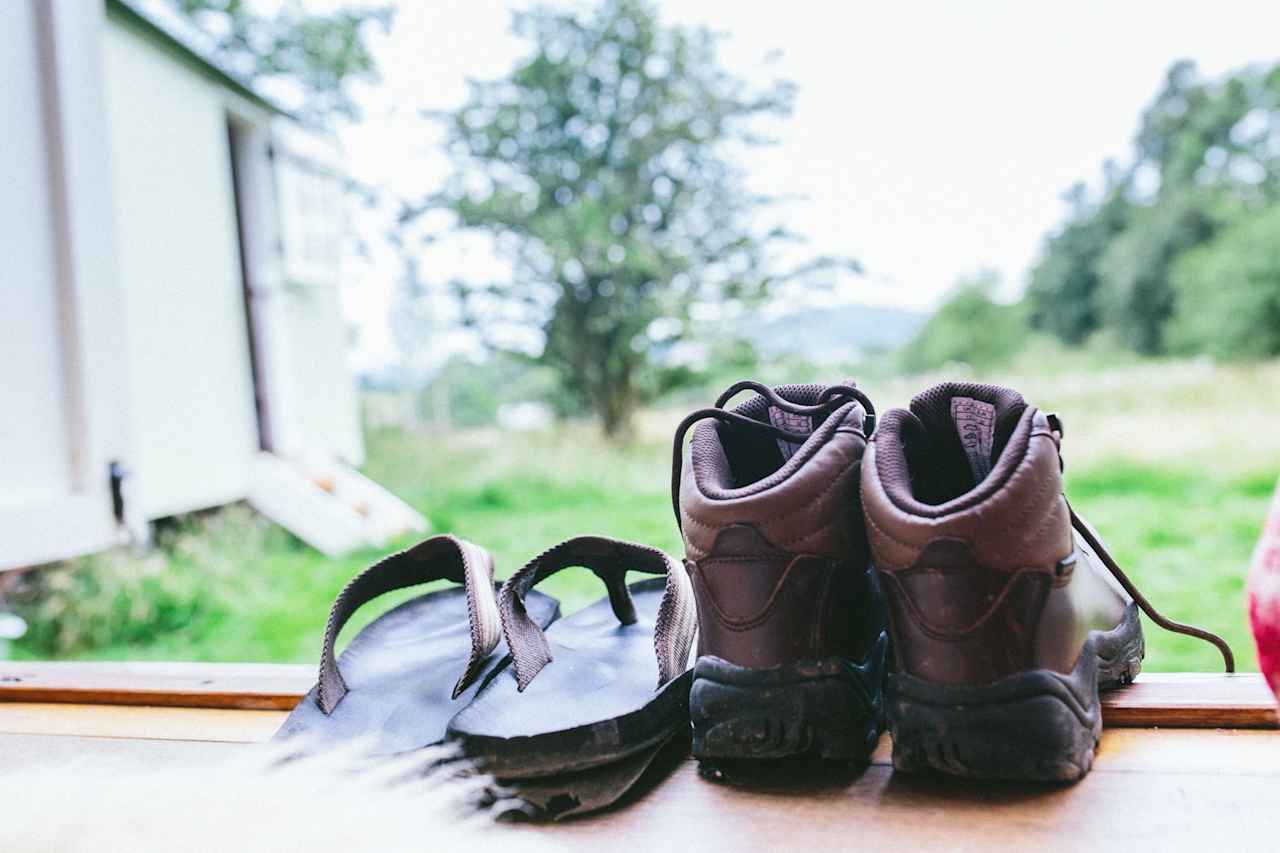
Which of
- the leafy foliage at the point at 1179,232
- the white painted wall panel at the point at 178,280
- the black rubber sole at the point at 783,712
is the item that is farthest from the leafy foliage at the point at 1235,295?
the white painted wall panel at the point at 178,280

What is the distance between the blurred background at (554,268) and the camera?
1322 millimetres

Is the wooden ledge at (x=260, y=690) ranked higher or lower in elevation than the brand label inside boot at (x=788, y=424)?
lower

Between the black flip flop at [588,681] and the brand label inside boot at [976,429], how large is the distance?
257mm

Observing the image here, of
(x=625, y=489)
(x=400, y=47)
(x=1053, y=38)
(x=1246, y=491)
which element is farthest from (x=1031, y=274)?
(x=400, y=47)

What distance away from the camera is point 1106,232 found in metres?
2.35

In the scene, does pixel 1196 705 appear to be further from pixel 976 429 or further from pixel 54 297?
pixel 54 297

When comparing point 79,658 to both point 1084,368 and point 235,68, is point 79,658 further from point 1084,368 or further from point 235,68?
point 1084,368

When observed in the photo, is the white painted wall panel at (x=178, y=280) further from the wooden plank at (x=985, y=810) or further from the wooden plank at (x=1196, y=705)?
the wooden plank at (x=1196, y=705)

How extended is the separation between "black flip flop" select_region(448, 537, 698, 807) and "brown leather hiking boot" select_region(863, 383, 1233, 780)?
177mm

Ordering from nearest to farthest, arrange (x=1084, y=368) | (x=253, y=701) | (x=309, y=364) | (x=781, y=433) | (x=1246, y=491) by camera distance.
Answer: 1. (x=781, y=433)
2. (x=253, y=701)
3. (x=1246, y=491)
4. (x=1084, y=368)
5. (x=309, y=364)

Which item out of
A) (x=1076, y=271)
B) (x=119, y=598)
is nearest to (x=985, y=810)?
(x=1076, y=271)

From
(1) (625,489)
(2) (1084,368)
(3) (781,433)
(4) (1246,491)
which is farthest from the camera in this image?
(1) (625,489)

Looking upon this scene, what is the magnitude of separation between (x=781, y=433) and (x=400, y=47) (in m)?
2.40

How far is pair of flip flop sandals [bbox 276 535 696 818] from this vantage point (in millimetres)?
602
